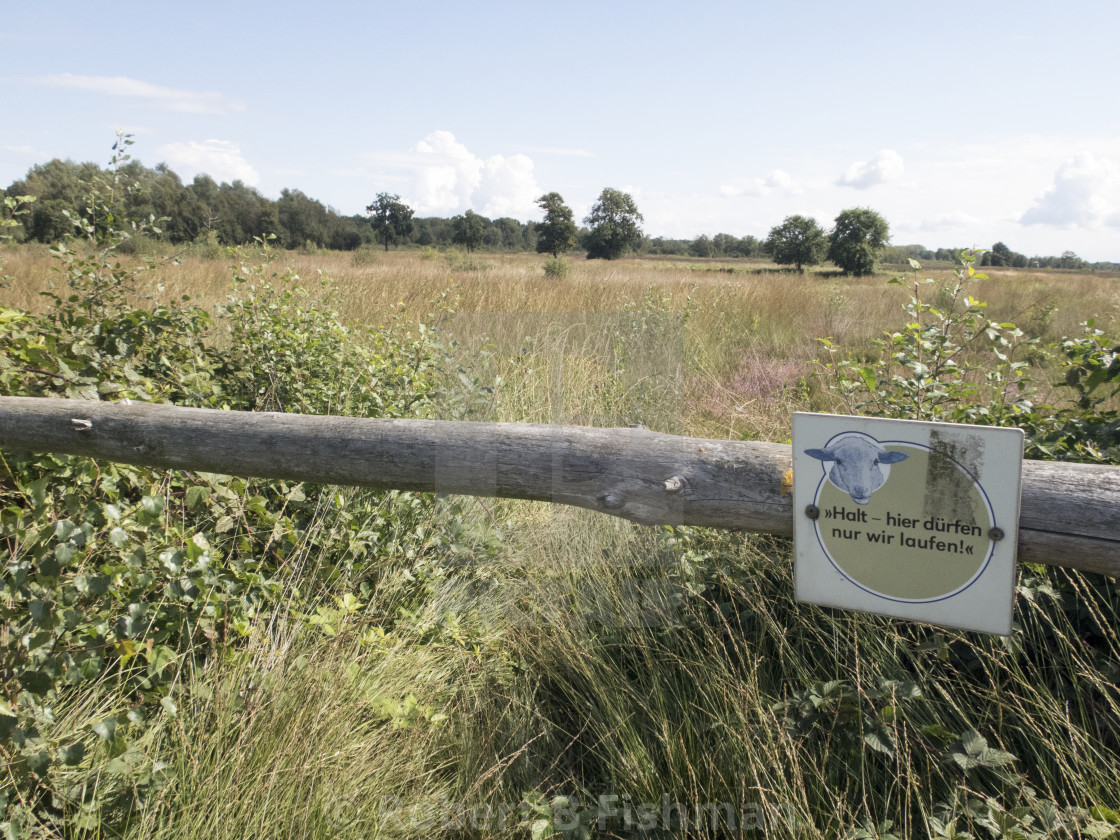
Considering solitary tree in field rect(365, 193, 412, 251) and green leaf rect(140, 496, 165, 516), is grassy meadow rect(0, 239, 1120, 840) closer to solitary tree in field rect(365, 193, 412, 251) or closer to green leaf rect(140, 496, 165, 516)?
green leaf rect(140, 496, 165, 516)

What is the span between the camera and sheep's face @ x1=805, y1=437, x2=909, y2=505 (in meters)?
1.33

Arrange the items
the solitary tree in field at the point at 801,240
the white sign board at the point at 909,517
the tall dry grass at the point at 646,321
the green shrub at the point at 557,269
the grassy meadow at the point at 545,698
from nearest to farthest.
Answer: the white sign board at the point at 909,517 → the grassy meadow at the point at 545,698 → the tall dry grass at the point at 646,321 → the green shrub at the point at 557,269 → the solitary tree in field at the point at 801,240

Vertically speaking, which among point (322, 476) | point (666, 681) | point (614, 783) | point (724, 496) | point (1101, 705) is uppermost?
point (724, 496)

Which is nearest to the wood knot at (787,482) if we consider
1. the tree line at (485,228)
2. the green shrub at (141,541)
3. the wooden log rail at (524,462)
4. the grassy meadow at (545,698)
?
the wooden log rail at (524,462)

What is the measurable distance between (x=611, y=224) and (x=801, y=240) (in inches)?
592

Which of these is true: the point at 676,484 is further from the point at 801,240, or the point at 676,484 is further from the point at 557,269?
the point at 801,240

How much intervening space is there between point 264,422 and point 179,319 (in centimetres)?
178

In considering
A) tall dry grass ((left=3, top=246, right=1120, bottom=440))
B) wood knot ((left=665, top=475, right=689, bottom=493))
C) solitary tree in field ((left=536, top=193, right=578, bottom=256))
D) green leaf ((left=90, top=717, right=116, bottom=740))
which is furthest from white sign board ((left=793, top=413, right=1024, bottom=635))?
solitary tree in field ((left=536, top=193, right=578, bottom=256))

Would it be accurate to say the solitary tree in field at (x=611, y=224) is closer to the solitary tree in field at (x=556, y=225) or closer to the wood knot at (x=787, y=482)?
the solitary tree in field at (x=556, y=225)

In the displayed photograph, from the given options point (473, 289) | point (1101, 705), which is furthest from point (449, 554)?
point (473, 289)

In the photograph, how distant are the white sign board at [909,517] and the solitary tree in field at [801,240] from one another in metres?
49.9

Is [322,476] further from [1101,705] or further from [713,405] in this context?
[713,405]

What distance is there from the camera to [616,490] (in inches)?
61.5

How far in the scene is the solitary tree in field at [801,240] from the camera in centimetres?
4800
